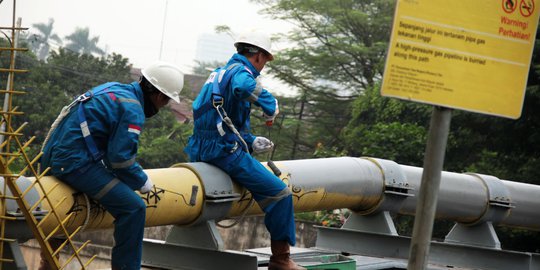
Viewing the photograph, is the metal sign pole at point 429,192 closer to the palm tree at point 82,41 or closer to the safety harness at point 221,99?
the safety harness at point 221,99

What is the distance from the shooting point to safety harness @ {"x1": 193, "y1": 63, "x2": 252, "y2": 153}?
21.3ft

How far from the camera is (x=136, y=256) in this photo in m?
5.64

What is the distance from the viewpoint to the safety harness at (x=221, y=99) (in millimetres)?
6504

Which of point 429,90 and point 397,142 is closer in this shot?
point 429,90

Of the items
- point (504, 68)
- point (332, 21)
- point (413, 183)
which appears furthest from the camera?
point (332, 21)

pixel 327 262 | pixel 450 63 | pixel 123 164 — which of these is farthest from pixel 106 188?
pixel 327 262

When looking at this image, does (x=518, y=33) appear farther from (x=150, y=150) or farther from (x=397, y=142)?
(x=150, y=150)

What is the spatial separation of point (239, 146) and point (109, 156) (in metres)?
1.41

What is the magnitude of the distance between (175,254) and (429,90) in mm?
3046

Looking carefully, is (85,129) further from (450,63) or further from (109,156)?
(450,63)

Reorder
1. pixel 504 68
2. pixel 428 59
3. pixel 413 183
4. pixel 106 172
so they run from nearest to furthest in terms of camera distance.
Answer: pixel 428 59 → pixel 504 68 → pixel 106 172 → pixel 413 183

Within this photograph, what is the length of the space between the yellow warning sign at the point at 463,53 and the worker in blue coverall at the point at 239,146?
7.55ft

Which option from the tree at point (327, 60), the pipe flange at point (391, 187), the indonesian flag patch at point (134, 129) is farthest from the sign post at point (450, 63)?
the tree at point (327, 60)

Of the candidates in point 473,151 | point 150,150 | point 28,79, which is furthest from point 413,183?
point 28,79
